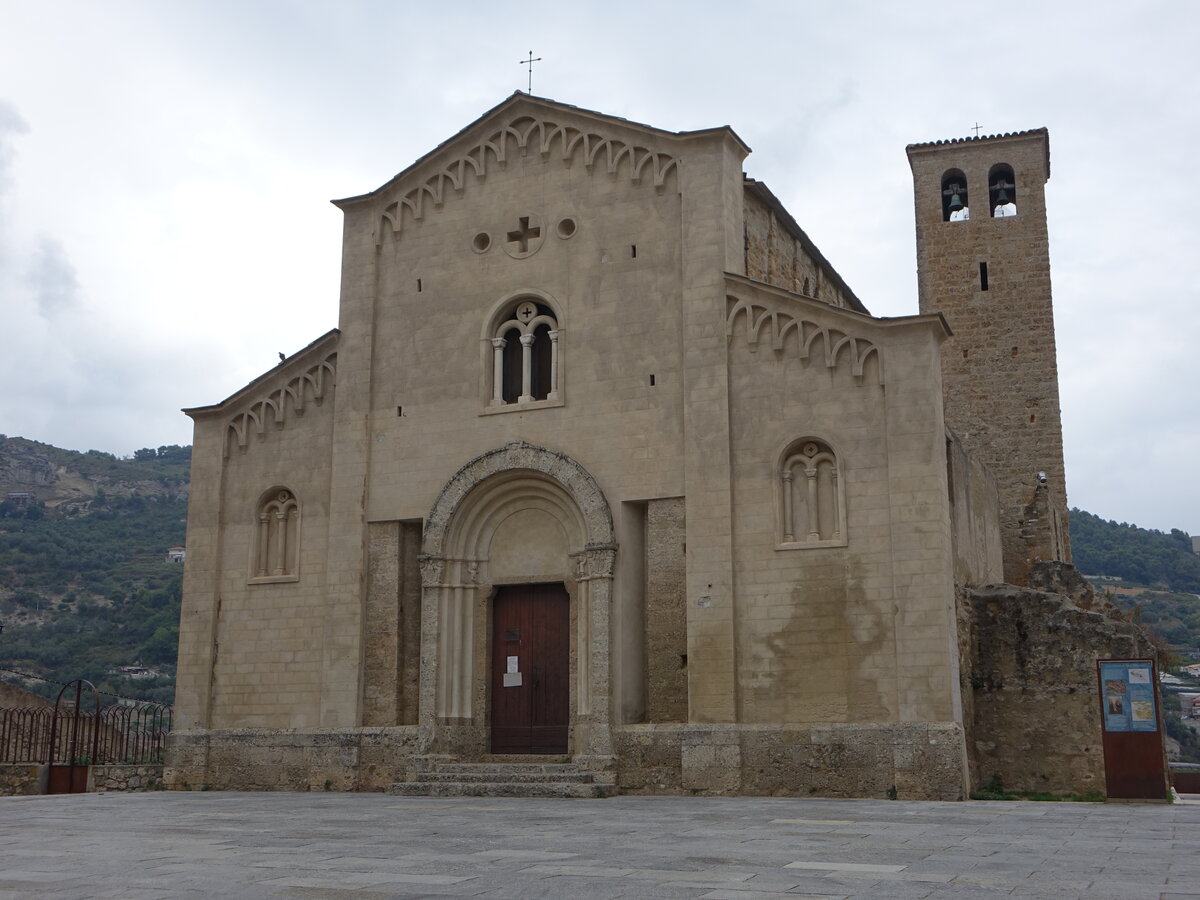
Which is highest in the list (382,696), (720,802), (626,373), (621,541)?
(626,373)

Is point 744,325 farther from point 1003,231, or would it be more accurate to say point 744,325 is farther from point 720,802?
point 1003,231

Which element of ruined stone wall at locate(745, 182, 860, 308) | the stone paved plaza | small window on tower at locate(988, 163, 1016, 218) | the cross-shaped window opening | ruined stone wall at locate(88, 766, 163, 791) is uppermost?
small window on tower at locate(988, 163, 1016, 218)

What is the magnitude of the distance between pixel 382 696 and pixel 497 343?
22.2 feet

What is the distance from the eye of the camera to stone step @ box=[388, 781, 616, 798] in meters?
18.9

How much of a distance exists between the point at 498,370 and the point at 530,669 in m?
5.49

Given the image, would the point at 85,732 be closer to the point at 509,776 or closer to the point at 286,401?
the point at 286,401

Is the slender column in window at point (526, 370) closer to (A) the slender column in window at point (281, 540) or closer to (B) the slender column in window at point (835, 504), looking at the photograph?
(A) the slender column in window at point (281, 540)

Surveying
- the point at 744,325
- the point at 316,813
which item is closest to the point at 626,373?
the point at 744,325

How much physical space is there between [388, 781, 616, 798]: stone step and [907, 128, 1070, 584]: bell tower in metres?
17.8

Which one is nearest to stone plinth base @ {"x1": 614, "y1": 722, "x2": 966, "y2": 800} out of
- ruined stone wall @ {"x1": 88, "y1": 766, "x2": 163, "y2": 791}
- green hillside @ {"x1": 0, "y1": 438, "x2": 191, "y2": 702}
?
ruined stone wall @ {"x1": 88, "y1": 766, "x2": 163, "y2": 791}

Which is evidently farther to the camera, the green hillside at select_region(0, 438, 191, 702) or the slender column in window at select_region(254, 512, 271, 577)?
the green hillside at select_region(0, 438, 191, 702)

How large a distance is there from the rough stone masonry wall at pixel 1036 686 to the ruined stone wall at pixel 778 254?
724 centimetres

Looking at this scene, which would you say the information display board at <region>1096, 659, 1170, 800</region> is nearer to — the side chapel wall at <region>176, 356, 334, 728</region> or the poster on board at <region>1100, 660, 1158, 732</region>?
the poster on board at <region>1100, 660, 1158, 732</region>

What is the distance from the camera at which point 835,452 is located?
1953cm
